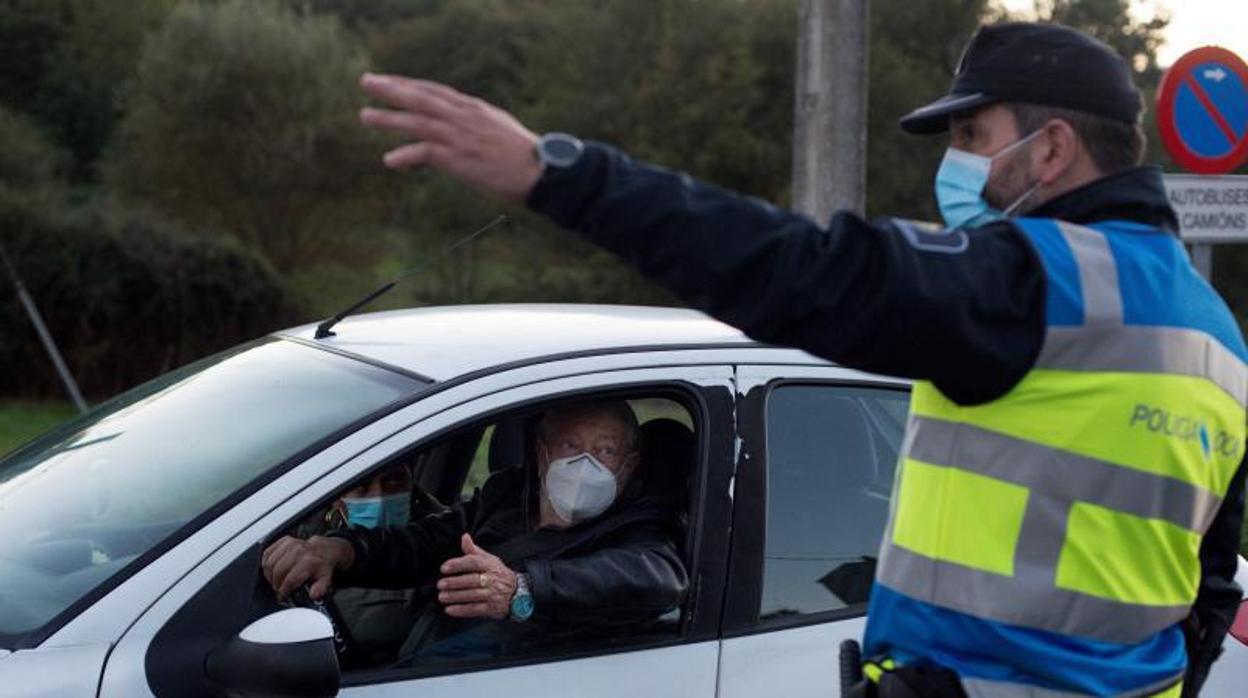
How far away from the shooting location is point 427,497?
410 centimetres

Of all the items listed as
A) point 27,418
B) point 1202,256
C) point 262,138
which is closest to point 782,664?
point 1202,256

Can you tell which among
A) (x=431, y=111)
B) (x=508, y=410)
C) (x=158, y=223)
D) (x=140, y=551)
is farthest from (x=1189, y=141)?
(x=158, y=223)

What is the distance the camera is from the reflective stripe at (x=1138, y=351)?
2.13 m

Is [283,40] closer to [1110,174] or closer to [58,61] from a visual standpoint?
[58,61]

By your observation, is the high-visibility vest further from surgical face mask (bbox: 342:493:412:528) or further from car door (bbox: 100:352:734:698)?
surgical face mask (bbox: 342:493:412:528)

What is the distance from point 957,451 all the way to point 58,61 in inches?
1470

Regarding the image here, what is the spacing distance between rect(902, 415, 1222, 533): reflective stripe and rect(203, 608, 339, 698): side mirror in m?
1.07

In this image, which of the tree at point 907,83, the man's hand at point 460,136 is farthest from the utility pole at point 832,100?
the tree at point 907,83

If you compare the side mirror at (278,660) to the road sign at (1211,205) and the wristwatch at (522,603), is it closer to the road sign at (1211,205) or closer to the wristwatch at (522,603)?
the wristwatch at (522,603)

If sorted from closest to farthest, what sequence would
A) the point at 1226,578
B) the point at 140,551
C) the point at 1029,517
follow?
the point at 1029,517
the point at 1226,578
the point at 140,551

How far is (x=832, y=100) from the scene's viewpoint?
9234 millimetres

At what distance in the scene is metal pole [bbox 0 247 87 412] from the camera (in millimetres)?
18406

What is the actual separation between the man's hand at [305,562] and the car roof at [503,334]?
398 millimetres

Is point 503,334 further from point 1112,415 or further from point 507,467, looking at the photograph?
point 1112,415
